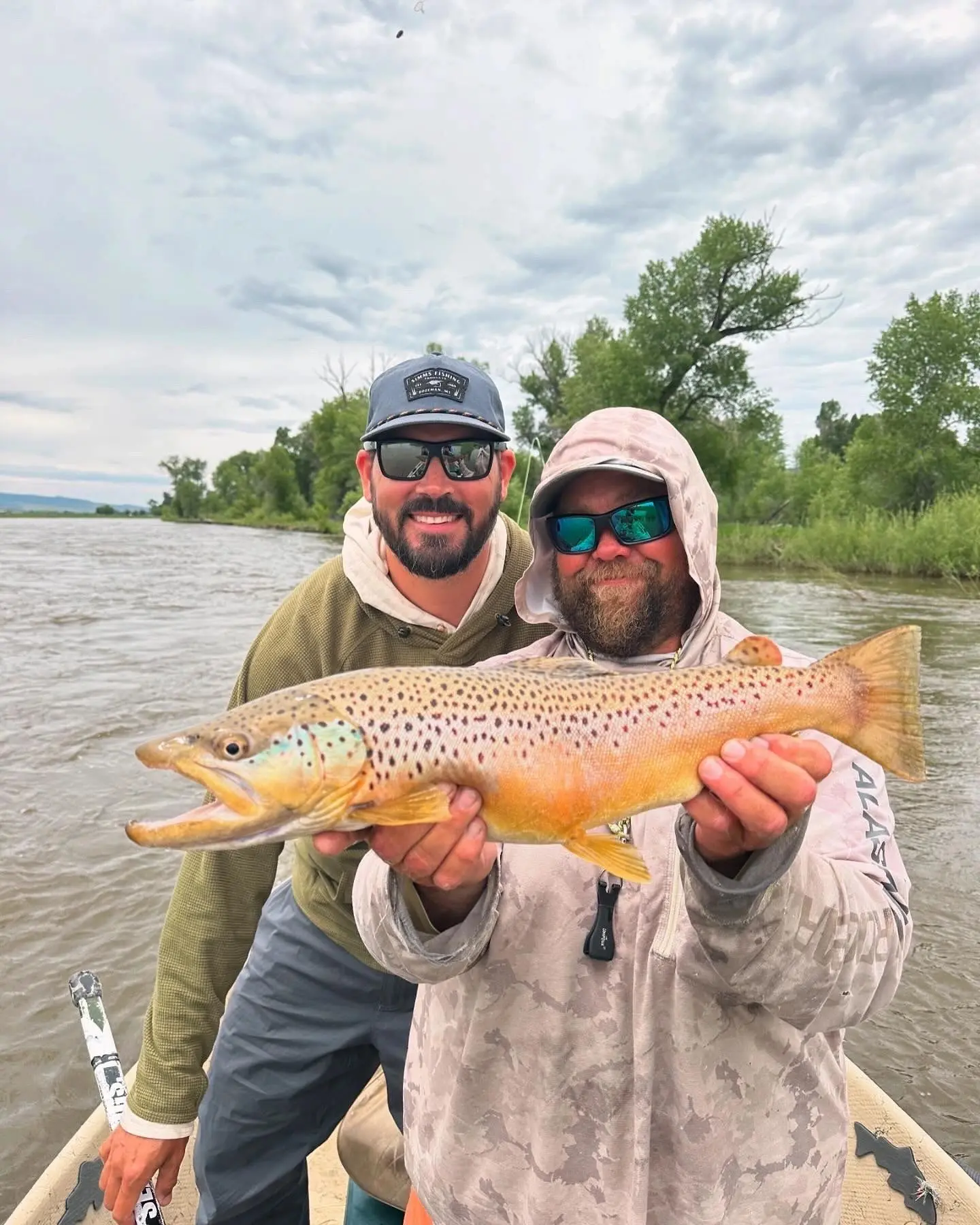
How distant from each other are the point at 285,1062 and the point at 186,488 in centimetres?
14718

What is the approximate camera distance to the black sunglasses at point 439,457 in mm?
3218

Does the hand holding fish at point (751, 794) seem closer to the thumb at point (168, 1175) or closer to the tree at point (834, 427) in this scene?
the thumb at point (168, 1175)

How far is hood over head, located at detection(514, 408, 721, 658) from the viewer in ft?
8.55

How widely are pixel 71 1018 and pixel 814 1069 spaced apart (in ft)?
16.4

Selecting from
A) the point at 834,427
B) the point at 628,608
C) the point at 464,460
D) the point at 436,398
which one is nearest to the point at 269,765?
the point at 628,608

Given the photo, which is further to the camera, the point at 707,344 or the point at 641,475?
the point at 707,344

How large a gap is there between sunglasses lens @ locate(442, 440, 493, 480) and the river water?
4.19 m

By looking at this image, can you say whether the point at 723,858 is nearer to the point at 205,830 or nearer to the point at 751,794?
the point at 751,794

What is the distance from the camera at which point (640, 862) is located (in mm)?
1923

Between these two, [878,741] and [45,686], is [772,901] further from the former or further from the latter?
[45,686]

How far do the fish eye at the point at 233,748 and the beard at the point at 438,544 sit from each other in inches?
→ 51.7


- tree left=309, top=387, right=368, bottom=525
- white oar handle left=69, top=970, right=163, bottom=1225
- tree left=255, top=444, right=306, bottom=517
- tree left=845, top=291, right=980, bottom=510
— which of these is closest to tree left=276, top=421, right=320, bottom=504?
tree left=255, top=444, right=306, bottom=517

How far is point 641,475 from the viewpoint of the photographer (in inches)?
104

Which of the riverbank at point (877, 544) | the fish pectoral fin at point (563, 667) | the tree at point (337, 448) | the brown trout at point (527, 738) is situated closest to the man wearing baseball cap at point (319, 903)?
the fish pectoral fin at point (563, 667)
